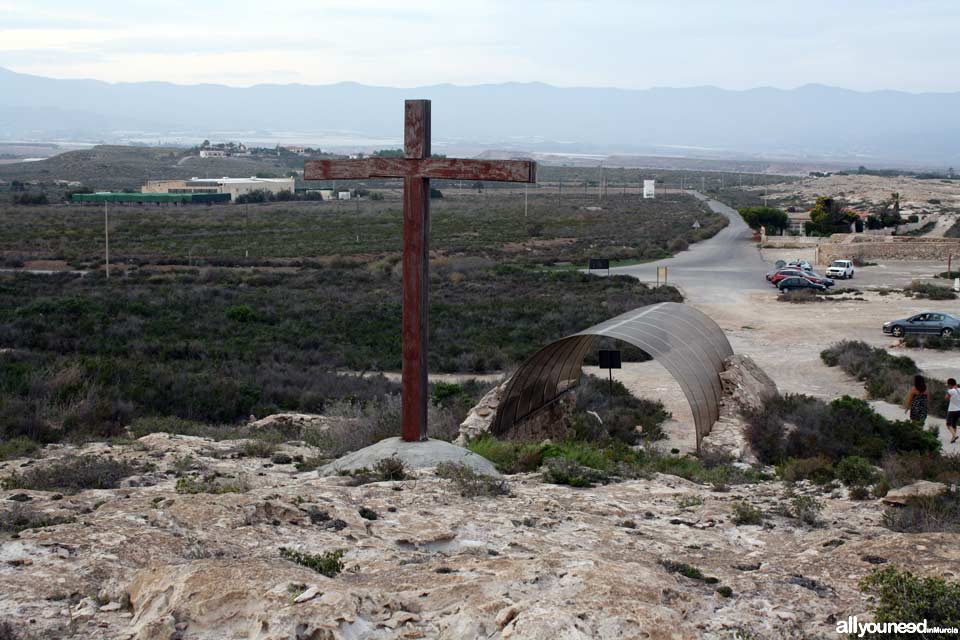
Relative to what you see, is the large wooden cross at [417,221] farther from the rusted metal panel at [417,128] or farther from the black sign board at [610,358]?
the black sign board at [610,358]

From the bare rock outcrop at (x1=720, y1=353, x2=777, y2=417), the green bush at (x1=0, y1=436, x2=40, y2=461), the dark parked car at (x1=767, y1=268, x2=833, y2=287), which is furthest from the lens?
the dark parked car at (x1=767, y1=268, x2=833, y2=287)

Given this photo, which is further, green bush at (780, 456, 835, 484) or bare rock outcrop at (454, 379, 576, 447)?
bare rock outcrop at (454, 379, 576, 447)

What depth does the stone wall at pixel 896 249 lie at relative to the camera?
186ft

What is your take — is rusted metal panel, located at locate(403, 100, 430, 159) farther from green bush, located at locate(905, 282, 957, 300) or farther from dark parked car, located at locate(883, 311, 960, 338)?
green bush, located at locate(905, 282, 957, 300)

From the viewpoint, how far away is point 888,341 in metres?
30.3

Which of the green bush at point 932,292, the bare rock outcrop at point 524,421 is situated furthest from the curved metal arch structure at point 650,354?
the green bush at point 932,292

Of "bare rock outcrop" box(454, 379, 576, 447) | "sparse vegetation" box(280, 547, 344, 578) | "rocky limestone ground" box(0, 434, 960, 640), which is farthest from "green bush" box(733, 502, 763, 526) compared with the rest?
"bare rock outcrop" box(454, 379, 576, 447)

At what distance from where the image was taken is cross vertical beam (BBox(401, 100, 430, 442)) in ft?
33.8

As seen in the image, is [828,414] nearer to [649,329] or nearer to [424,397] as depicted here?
[649,329]

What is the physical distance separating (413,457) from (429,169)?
9.91 ft

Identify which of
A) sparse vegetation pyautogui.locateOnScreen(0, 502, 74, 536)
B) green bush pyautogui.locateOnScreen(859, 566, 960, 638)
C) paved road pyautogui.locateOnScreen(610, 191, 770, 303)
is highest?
green bush pyautogui.locateOnScreen(859, 566, 960, 638)

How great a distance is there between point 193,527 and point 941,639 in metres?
5.15

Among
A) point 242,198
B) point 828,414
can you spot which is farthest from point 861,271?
point 242,198

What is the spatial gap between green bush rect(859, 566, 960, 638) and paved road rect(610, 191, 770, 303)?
3495 centimetres
